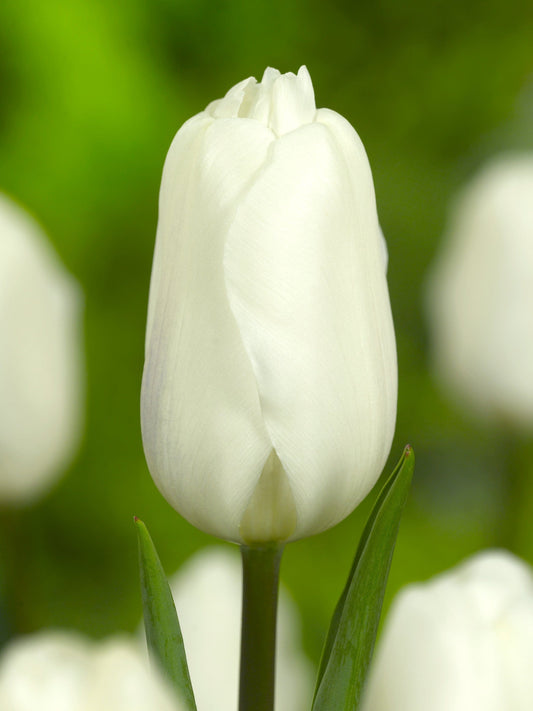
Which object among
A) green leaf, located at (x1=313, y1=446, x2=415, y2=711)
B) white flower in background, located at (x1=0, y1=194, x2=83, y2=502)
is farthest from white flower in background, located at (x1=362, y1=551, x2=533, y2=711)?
white flower in background, located at (x1=0, y1=194, x2=83, y2=502)

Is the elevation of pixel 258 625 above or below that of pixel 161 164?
below

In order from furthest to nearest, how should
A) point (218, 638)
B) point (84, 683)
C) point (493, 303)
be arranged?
1. point (493, 303)
2. point (218, 638)
3. point (84, 683)

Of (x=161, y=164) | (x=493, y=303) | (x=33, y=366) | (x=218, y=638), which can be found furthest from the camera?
(x=161, y=164)

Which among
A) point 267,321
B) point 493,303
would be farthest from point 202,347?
point 493,303

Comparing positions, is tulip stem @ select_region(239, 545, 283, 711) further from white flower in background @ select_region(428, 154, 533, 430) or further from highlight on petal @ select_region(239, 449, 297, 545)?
white flower in background @ select_region(428, 154, 533, 430)

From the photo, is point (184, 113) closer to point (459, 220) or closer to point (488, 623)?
point (459, 220)

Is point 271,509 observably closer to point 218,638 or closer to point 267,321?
point 267,321

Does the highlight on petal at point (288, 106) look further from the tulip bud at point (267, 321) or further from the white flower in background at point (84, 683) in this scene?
the white flower in background at point (84, 683)

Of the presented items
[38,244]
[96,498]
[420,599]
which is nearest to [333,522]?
[420,599]
